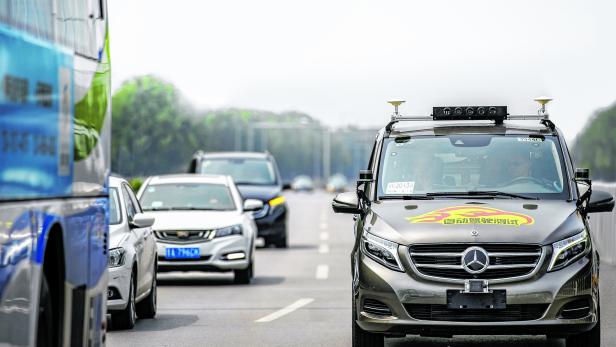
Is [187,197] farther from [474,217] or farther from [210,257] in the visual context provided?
[474,217]

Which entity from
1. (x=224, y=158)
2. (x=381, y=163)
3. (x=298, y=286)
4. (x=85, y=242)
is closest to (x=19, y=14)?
(x=85, y=242)

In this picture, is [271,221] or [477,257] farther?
[271,221]

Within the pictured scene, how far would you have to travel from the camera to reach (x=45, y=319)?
27.8 feet

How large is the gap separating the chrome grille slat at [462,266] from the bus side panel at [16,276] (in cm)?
391

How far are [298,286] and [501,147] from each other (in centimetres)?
879

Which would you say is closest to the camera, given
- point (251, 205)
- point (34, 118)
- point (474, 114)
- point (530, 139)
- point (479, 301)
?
point (34, 118)

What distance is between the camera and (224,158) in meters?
33.5

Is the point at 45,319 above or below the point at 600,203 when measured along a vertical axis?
below

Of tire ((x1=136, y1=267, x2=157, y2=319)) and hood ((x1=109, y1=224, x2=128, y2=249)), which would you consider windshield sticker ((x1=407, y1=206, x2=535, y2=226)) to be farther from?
tire ((x1=136, y1=267, x2=157, y2=319))

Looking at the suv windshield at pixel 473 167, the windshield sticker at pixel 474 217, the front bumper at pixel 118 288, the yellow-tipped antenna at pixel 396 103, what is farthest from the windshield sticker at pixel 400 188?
the front bumper at pixel 118 288

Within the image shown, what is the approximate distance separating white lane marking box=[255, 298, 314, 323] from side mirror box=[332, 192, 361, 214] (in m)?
3.46

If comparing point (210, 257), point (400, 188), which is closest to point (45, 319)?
point (400, 188)

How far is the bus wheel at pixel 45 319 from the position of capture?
8289 mm

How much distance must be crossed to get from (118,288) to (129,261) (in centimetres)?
46
